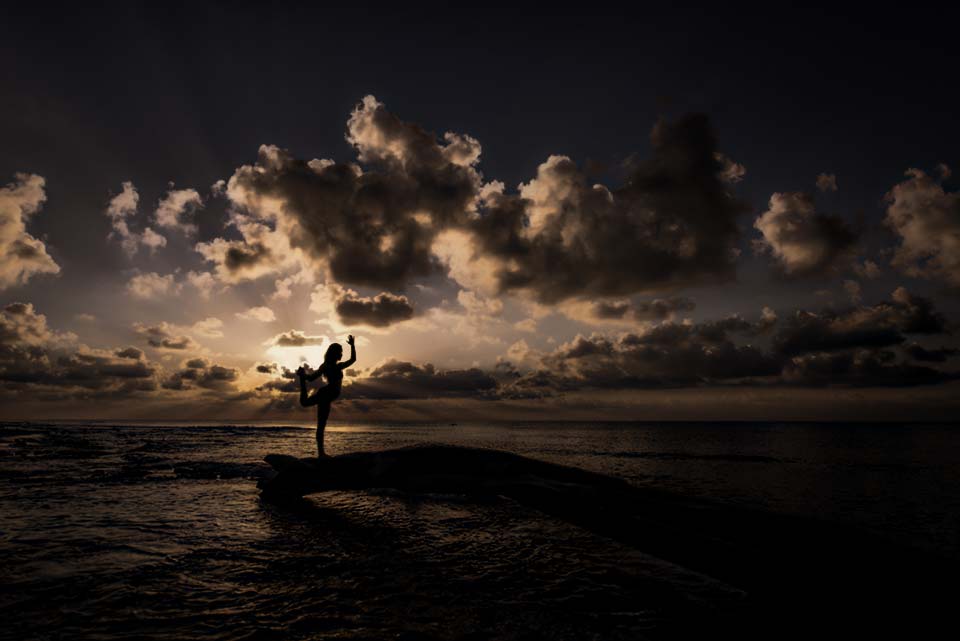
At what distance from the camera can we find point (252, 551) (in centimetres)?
635

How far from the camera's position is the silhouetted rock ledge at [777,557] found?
3.20 m

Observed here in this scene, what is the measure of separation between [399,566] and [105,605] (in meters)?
3.07

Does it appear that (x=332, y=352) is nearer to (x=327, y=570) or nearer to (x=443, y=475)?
(x=443, y=475)

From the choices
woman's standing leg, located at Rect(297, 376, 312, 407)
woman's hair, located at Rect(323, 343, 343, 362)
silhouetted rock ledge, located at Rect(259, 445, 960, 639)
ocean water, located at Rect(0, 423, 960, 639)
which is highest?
woman's hair, located at Rect(323, 343, 343, 362)

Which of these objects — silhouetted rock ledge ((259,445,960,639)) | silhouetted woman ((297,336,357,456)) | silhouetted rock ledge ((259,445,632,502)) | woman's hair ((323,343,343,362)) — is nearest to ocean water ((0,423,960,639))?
silhouetted rock ledge ((259,445,960,639))

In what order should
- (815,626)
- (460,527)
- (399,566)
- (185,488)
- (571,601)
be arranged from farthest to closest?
(185,488)
(460,527)
(399,566)
(571,601)
(815,626)

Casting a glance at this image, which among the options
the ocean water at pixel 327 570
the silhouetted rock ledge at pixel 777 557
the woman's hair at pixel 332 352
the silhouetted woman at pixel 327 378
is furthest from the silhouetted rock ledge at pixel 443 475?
the woman's hair at pixel 332 352

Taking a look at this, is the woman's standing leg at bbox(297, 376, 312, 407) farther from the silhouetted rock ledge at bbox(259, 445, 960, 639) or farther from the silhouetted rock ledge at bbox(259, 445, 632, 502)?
the silhouetted rock ledge at bbox(259, 445, 960, 639)

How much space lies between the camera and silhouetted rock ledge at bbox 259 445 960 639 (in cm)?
320

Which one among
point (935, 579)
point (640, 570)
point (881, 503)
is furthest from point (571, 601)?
point (881, 503)

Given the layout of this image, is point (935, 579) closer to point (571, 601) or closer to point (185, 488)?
point (571, 601)

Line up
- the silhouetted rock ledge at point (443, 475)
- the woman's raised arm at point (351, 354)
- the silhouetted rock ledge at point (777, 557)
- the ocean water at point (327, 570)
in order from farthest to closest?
the woman's raised arm at point (351, 354)
the silhouetted rock ledge at point (443, 475)
the ocean water at point (327, 570)
the silhouetted rock ledge at point (777, 557)

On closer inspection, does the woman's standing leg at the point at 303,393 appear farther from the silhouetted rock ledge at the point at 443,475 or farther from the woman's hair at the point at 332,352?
the silhouetted rock ledge at the point at 443,475

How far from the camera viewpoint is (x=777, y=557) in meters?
3.84
